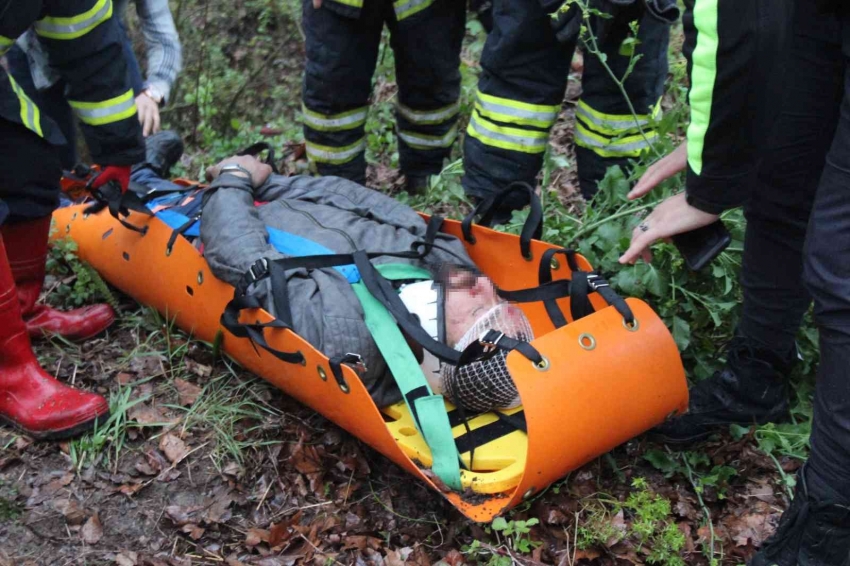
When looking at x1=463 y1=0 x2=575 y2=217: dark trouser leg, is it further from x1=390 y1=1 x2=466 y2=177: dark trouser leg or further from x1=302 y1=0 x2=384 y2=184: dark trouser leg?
x1=302 y1=0 x2=384 y2=184: dark trouser leg

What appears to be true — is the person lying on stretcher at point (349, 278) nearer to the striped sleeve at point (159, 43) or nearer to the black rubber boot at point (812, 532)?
the black rubber boot at point (812, 532)

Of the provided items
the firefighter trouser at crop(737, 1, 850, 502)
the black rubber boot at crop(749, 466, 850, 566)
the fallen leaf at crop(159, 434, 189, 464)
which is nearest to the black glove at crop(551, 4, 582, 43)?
the firefighter trouser at crop(737, 1, 850, 502)

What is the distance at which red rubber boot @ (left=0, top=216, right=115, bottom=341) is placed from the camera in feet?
9.12

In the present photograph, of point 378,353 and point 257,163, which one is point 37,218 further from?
point 378,353

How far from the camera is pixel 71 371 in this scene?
2.95m

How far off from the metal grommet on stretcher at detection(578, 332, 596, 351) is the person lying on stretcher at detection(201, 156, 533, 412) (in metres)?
0.26

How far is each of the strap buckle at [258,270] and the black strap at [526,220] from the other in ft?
2.38

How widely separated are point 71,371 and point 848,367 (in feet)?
8.35

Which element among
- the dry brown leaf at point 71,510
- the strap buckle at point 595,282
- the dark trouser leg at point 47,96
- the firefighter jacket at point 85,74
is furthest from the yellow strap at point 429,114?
the dry brown leaf at point 71,510

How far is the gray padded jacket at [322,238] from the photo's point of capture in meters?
2.46

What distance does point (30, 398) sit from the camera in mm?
2574

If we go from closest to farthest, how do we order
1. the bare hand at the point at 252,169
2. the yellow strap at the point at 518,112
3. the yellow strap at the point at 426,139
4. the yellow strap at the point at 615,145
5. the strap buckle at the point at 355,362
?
the strap buckle at the point at 355,362 → the yellow strap at the point at 518,112 → the bare hand at the point at 252,169 → the yellow strap at the point at 615,145 → the yellow strap at the point at 426,139

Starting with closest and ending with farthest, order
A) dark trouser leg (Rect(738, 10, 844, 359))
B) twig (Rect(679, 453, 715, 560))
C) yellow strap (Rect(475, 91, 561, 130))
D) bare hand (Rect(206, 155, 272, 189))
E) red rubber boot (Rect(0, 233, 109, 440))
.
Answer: dark trouser leg (Rect(738, 10, 844, 359)) < twig (Rect(679, 453, 715, 560)) < red rubber boot (Rect(0, 233, 109, 440)) < yellow strap (Rect(475, 91, 561, 130)) < bare hand (Rect(206, 155, 272, 189))

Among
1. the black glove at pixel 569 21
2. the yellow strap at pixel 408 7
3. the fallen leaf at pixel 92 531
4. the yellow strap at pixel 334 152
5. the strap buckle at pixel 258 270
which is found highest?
the black glove at pixel 569 21
